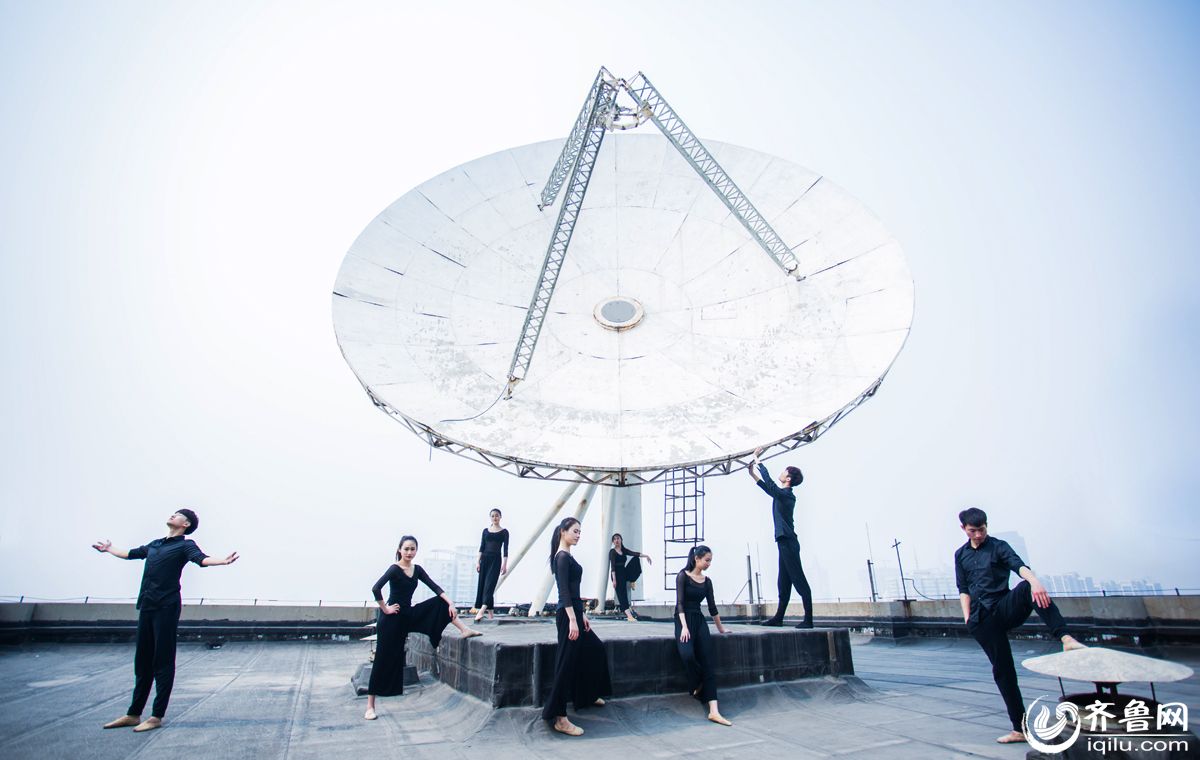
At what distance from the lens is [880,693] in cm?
828

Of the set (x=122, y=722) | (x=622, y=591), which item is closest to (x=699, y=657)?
(x=122, y=722)

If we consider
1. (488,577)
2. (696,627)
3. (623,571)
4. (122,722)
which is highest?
(623,571)

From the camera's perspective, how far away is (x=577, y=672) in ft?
21.4

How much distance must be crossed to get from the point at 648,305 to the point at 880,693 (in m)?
12.3

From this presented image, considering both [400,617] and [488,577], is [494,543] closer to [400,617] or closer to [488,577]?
[488,577]

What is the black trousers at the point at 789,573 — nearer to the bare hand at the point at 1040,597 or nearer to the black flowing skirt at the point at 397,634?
the bare hand at the point at 1040,597

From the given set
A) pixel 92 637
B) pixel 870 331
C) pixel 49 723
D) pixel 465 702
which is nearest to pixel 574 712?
pixel 465 702

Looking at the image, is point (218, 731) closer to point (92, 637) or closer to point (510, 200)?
point (92, 637)

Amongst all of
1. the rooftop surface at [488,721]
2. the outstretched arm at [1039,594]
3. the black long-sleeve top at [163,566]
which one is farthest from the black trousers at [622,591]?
the outstretched arm at [1039,594]

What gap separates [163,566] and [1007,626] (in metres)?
8.73

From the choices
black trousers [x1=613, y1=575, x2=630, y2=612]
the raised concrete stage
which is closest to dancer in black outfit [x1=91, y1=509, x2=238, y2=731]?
the raised concrete stage

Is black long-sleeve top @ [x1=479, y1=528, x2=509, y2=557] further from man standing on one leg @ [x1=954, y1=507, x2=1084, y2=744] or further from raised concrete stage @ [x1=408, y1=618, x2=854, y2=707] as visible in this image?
man standing on one leg @ [x1=954, y1=507, x2=1084, y2=744]

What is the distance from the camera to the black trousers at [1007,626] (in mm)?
5348

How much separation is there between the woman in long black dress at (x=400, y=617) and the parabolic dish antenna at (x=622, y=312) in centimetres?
660
